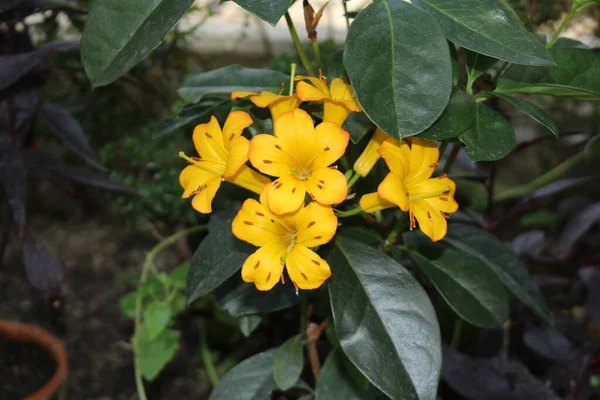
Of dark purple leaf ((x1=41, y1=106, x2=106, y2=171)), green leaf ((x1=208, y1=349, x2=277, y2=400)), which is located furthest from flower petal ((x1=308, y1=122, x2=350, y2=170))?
dark purple leaf ((x1=41, y1=106, x2=106, y2=171))

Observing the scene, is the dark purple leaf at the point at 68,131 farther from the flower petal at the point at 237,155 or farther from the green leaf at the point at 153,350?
the flower petal at the point at 237,155

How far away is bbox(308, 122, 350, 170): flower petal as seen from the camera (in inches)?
22.0

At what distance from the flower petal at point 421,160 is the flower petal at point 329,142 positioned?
8cm

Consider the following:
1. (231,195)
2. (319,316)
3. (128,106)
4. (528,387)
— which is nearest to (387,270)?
(231,195)

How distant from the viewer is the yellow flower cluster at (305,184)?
1.80 ft

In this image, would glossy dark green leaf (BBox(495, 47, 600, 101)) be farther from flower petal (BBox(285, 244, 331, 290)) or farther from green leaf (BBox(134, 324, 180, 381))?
green leaf (BBox(134, 324, 180, 381))

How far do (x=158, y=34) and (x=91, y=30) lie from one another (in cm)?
7

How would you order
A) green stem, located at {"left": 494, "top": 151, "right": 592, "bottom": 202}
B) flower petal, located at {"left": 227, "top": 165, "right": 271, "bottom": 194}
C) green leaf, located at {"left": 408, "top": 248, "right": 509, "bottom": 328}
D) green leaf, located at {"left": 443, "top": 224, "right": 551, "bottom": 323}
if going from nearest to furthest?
flower petal, located at {"left": 227, "top": 165, "right": 271, "bottom": 194}
green leaf, located at {"left": 408, "top": 248, "right": 509, "bottom": 328}
green leaf, located at {"left": 443, "top": 224, "right": 551, "bottom": 323}
green stem, located at {"left": 494, "top": 151, "right": 592, "bottom": 202}

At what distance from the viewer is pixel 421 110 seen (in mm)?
530

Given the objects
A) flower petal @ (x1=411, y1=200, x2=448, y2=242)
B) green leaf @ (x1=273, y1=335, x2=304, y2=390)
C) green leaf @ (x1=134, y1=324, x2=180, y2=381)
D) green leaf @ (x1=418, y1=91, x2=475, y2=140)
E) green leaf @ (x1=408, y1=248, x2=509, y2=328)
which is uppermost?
green leaf @ (x1=418, y1=91, x2=475, y2=140)

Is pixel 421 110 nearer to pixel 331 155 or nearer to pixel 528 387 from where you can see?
pixel 331 155

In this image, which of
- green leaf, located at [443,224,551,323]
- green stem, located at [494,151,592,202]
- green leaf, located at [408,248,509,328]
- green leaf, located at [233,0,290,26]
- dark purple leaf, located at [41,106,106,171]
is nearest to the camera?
green leaf, located at [233,0,290,26]

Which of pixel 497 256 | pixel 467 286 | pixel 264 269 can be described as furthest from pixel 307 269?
pixel 497 256

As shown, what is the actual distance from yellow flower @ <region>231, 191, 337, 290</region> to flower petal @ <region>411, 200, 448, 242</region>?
9 cm
